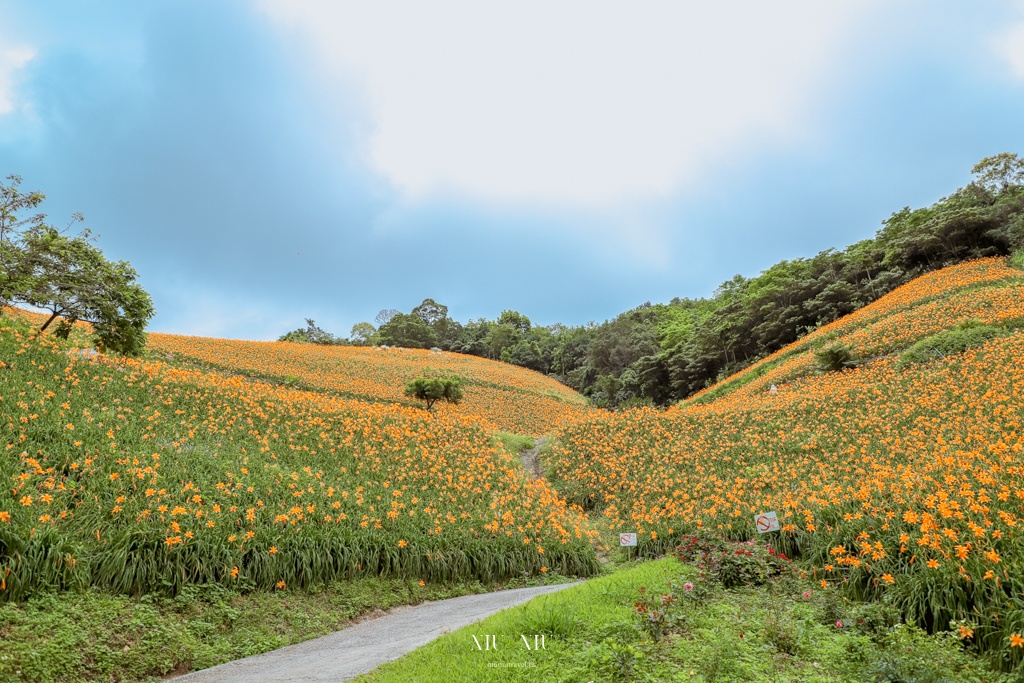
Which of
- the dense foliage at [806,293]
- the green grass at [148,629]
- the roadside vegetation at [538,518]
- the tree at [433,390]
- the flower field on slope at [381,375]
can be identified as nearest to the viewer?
the green grass at [148,629]

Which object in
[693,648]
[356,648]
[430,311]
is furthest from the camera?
[430,311]

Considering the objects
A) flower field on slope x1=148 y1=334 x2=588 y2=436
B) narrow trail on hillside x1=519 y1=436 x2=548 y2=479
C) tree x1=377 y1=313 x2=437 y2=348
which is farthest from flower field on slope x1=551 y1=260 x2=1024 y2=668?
tree x1=377 y1=313 x2=437 y2=348

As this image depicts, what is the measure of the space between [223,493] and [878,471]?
9.90m

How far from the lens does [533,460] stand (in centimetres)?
1847

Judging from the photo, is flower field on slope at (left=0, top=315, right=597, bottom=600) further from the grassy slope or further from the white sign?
the white sign

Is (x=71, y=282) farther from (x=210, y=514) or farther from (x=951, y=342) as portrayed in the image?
(x=951, y=342)

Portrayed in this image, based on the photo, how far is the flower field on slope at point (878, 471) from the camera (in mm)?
4871

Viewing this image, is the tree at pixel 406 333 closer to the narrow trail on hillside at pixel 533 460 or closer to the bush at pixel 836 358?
the narrow trail on hillside at pixel 533 460

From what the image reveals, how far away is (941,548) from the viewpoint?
501 cm

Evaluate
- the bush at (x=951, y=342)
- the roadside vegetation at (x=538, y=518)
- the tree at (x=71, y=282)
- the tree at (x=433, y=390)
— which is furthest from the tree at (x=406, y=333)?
the bush at (x=951, y=342)

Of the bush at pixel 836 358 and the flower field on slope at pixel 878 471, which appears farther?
the bush at pixel 836 358

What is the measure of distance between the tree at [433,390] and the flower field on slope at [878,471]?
6.85m

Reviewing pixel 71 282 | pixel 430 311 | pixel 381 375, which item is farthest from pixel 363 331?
pixel 71 282

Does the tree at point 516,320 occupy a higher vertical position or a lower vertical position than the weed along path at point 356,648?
higher
